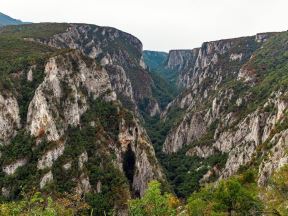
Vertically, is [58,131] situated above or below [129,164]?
above

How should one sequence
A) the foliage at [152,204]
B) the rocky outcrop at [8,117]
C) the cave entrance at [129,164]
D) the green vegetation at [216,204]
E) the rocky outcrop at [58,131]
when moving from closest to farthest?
the foliage at [152,204]
the green vegetation at [216,204]
the rocky outcrop at [58,131]
the rocky outcrop at [8,117]
the cave entrance at [129,164]

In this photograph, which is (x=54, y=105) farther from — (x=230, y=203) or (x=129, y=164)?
(x=230, y=203)

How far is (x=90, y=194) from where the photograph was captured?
165750mm

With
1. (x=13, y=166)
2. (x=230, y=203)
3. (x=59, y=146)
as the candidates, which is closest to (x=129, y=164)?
(x=59, y=146)

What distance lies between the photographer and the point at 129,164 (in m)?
198

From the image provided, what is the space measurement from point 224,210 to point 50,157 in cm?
8651

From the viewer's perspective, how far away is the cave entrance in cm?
19538

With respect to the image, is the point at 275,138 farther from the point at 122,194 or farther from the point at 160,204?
the point at 160,204

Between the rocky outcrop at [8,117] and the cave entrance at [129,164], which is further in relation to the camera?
the cave entrance at [129,164]

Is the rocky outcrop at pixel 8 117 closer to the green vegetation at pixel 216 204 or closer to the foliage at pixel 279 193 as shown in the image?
the green vegetation at pixel 216 204

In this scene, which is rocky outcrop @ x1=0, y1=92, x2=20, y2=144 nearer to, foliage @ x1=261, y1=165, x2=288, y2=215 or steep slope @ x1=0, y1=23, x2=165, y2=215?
steep slope @ x1=0, y1=23, x2=165, y2=215

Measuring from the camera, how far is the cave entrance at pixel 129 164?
641 feet

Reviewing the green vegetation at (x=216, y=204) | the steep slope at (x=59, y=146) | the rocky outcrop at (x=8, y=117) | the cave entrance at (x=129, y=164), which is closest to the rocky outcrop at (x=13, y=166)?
the steep slope at (x=59, y=146)

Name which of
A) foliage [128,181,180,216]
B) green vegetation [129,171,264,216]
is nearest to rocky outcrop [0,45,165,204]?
green vegetation [129,171,264,216]
